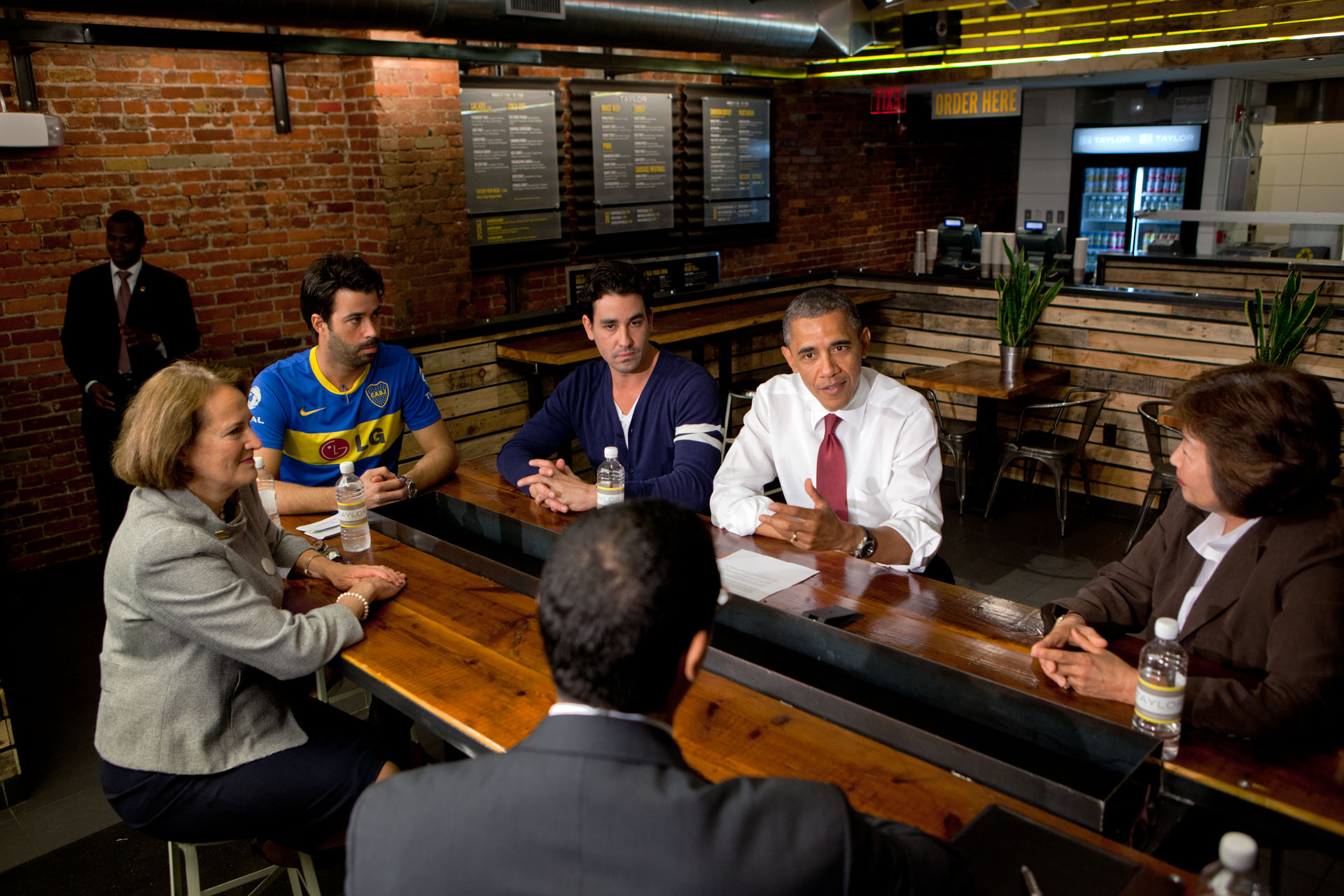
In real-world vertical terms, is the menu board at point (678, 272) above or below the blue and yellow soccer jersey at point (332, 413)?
above

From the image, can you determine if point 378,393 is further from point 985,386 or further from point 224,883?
point 985,386

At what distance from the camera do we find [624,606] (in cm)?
91

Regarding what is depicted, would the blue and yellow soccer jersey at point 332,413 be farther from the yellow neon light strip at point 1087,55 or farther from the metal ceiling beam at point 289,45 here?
the yellow neon light strip at point 1087,55

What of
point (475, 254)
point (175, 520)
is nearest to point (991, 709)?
point (175, 520)

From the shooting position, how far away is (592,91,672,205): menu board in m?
6.69

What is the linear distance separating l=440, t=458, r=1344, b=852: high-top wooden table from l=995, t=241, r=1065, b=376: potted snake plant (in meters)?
3.22

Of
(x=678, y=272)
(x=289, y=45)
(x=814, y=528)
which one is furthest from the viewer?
(x=678, y=272)

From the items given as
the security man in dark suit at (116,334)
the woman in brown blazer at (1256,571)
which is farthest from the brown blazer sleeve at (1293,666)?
the security man in dark suit at (116,334)

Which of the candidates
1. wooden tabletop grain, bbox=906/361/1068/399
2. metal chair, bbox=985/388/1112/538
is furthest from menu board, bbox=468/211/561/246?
metal chair, bbox=985/388/1112/538

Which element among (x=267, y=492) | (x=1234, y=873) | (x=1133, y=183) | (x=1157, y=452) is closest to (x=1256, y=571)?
A: (x=1234, y=873)

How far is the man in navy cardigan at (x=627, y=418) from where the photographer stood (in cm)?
277

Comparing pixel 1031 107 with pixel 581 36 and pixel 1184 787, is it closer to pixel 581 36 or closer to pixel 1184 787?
pixel 581 36

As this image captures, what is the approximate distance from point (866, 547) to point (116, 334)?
144 inches

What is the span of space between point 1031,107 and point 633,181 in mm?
5162
